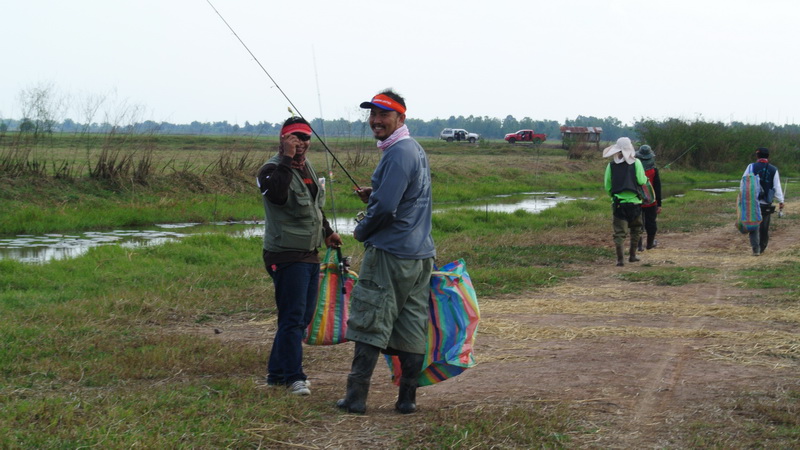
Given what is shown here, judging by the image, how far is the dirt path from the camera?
4652mm

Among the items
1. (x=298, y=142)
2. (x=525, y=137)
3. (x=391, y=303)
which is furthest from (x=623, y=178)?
(x=525, y=137)

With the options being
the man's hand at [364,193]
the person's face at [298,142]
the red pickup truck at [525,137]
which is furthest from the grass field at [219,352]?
the red pickup truck at [525,137]

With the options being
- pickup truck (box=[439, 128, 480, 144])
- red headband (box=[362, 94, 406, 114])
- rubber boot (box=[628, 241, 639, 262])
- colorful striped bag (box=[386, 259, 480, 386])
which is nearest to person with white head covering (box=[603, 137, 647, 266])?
rubber boot (box=[628, 241, 639, 262])

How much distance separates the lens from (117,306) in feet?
25.9

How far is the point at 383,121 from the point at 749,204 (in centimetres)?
972

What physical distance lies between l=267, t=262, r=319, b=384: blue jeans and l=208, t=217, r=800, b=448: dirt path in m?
0.27

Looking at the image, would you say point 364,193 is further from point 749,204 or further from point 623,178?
point 749,204

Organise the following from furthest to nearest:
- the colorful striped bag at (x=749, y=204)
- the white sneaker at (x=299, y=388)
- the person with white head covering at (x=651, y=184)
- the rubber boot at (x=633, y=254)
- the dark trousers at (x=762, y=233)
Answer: the person with white head covering at (x=651, y=184) < the dark trousers at (x=762, y=233) < the colorful striped bag at (x=749, y=204) < the rubber boot at (x=633, y=254) < the white sneaker at (x=299, y=388)

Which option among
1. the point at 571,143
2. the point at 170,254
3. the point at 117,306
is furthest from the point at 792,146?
the point at 117,306

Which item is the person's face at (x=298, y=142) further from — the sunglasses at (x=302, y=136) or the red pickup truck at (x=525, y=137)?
the red pickup truck at (x=525, y=137)

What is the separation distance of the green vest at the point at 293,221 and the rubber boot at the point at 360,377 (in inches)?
30.0

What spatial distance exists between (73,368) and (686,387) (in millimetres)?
4077

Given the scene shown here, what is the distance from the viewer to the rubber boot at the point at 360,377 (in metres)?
4.67

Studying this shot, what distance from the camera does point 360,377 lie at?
Result: 4.70 m
